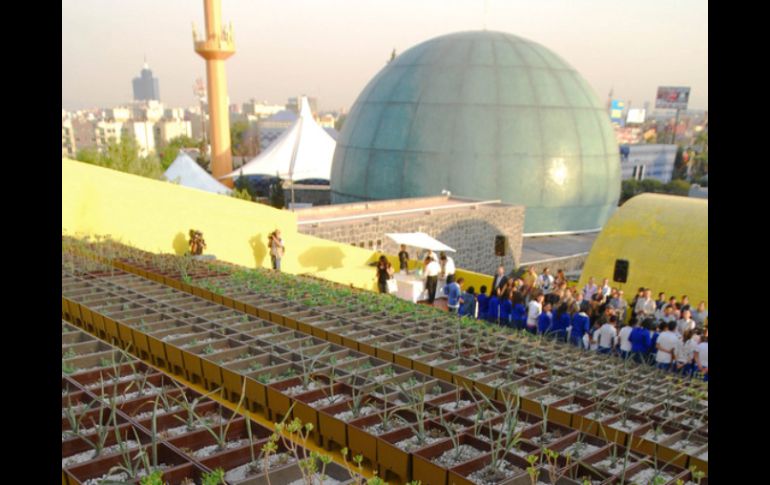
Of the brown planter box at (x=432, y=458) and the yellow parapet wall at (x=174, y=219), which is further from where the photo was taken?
the yellow parapet wall at (x=174, y=219)

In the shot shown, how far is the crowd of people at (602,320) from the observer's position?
1020cm

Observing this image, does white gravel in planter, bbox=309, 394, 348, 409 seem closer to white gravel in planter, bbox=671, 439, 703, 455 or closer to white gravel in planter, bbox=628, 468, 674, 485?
white gravel in planter, bbox=628, 468, 674, 485

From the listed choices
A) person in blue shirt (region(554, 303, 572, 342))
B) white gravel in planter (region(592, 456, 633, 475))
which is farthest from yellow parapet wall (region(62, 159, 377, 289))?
white gravel in planter (region(592, 456, 633, 475))

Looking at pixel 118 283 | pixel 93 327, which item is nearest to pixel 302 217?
pixel 118 283

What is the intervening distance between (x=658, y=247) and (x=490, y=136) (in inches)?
487

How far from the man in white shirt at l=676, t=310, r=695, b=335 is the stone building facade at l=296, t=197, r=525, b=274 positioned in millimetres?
11692

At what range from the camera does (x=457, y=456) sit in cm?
512

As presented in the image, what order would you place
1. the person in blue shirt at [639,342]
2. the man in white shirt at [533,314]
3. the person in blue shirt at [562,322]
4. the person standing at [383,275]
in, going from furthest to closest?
1. the person standing at [383,275]
2. the man in white shirt at [533,314]
3. the person in blue shirt at [562,322]
4. the person in blue shirt at [639,342]

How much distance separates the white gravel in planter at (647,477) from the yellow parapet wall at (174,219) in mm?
12715

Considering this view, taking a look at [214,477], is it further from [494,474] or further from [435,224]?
[435,224]

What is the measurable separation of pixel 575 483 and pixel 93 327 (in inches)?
299

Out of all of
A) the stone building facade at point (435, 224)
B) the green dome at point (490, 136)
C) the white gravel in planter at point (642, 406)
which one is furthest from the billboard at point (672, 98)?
the white gravel in planter at point (642, 406)

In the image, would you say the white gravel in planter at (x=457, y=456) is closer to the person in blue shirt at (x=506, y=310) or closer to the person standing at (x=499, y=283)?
the person in blue shirt at (x=506, y=310)

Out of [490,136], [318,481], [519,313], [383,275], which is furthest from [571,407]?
[490,136]
